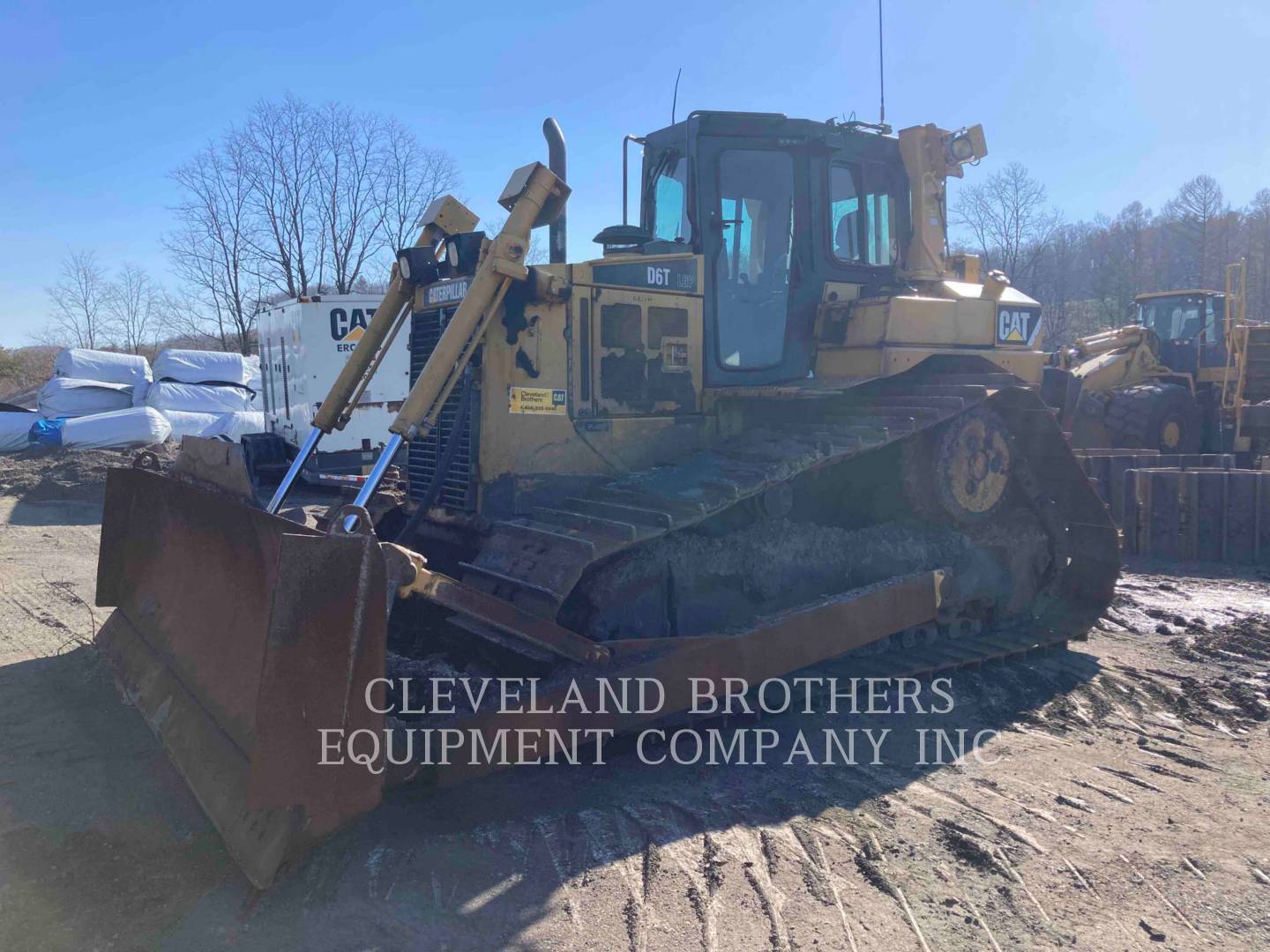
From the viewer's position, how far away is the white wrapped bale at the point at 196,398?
17.5m

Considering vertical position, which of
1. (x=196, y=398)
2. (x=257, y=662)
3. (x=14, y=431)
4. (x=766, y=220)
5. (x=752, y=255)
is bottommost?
(x=257, y=662)

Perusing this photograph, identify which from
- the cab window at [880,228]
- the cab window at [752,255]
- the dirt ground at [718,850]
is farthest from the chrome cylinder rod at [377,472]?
the cab window at [880,228]

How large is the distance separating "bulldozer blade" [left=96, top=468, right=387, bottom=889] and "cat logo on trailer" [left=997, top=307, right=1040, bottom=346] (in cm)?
469

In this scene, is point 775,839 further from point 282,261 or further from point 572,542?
point 282,261

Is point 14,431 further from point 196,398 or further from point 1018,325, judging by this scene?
point 1018,325

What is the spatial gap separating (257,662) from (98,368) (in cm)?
1613

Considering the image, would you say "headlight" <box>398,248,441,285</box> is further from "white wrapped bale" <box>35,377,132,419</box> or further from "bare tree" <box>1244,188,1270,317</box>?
"bare tree" <box>1244,188,1270,317</box>

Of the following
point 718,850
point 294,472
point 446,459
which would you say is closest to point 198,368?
point 294,472

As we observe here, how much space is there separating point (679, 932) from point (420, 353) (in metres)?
3.42

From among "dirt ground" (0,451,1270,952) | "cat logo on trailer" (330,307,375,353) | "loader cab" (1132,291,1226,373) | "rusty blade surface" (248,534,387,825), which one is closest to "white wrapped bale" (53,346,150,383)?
"cat logo on trailer" (330,307,375,353)

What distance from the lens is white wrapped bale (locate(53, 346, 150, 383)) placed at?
17.2 meters

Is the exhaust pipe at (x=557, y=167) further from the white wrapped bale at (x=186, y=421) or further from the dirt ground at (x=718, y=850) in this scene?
the white wrapped bale at (x=186, y=421)

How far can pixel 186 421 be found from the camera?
17.4 metres

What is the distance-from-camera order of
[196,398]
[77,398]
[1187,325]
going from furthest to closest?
[196,398]
[77,398]
[1187,325]
